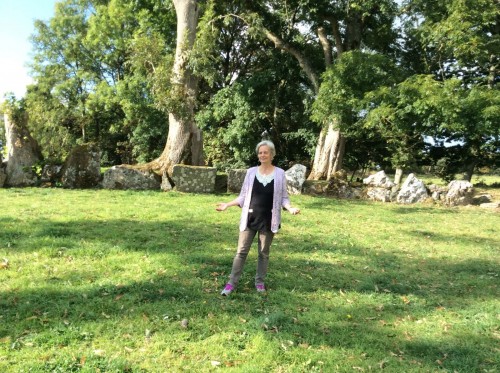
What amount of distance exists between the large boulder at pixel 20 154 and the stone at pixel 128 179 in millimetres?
2615

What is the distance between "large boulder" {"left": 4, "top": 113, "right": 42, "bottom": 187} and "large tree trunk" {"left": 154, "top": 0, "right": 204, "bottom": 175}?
177 inches

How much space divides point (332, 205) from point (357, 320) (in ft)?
29.7

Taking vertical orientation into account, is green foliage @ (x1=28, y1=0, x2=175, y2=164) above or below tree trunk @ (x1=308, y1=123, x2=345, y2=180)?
above

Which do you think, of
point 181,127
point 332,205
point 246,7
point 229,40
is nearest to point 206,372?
point 332,205

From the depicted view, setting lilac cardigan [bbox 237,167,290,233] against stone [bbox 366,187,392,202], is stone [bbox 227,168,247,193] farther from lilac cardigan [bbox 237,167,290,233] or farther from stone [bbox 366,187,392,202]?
lilac cardigan [bbox 237,167,290,233]

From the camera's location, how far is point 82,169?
562 inches

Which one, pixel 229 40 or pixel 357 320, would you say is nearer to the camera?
pixel 357 320

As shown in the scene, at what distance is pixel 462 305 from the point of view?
546 centimetres

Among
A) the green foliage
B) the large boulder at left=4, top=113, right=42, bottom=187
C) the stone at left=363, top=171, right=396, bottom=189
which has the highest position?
the green foliage

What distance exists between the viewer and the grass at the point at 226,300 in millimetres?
3809

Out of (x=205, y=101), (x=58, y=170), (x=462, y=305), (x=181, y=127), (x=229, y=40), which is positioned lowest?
(x=462, y=305)

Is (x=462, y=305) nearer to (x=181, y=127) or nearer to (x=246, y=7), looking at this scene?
(x=181, y=127)

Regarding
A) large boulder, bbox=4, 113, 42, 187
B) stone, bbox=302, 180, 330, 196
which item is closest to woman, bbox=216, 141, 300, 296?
stone, bbox=302, 180, 330, 196

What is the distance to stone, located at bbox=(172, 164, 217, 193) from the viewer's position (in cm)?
1455
